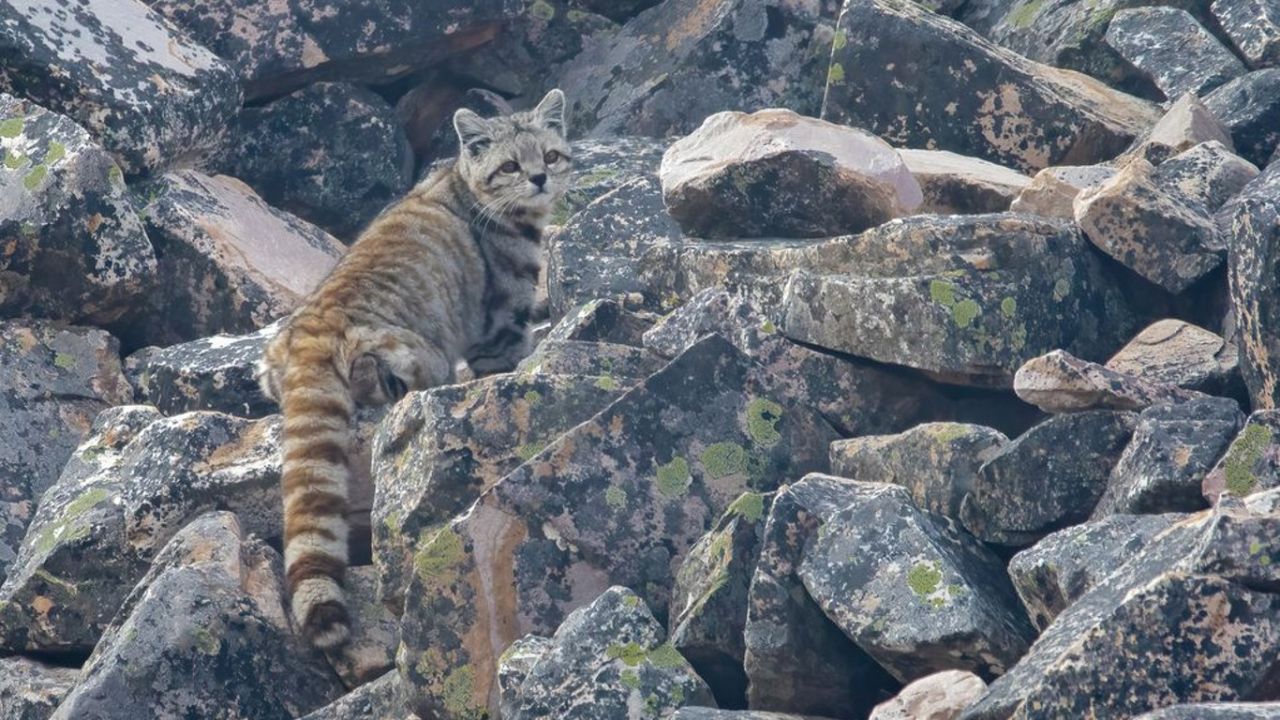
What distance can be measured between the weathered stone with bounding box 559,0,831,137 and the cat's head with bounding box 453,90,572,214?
1.42 m

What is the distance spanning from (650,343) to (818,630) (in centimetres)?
240

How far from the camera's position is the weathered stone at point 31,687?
25.7ft

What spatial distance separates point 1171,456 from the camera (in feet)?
19.1

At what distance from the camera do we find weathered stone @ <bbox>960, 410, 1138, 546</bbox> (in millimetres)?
6199

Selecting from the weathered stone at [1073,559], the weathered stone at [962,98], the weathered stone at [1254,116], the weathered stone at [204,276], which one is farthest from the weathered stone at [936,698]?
the weathered stone at [204,276]

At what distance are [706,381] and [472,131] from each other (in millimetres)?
4136

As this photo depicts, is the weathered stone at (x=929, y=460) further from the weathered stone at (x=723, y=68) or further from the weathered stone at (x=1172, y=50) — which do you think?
the weathered stone at (x=723, y=68)

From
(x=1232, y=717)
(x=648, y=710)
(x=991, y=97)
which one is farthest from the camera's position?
(x=991, y=97)

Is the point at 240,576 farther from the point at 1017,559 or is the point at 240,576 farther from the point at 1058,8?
the point at 1058,8

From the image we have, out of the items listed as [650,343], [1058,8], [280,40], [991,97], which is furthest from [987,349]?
[280,40]

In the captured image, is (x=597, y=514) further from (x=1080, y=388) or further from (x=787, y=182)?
(x=787, y=182)

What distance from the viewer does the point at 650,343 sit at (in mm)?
7953

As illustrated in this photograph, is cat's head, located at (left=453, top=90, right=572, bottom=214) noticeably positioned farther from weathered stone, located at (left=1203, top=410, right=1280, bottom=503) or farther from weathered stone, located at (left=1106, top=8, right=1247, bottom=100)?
weathered stone, located at (left=1203, top=410, right=1280, bottom=503)

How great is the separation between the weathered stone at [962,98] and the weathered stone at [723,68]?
5.62 feet
